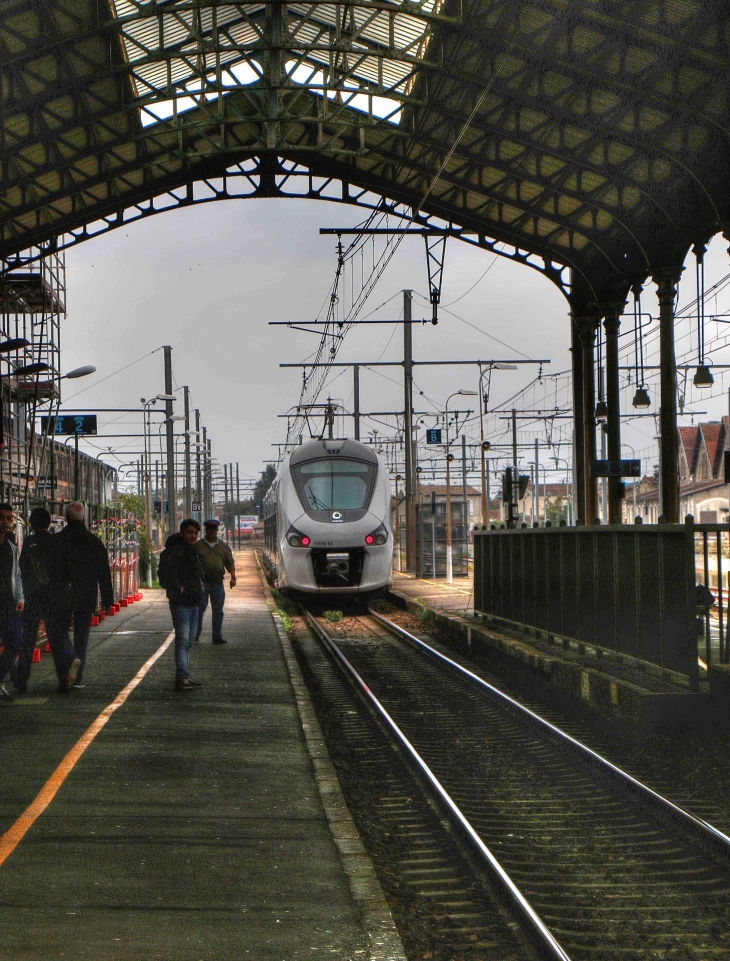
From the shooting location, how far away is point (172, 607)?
39.2 ft

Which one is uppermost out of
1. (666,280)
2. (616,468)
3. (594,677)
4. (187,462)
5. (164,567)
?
(666,280)

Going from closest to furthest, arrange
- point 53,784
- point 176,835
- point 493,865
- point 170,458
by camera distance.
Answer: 1. point 493,865
2. point 176,835
3. point 53,784
4. point 170,458

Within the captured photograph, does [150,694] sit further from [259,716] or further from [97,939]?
[97,939]

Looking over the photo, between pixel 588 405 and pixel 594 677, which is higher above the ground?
pixel 588 405

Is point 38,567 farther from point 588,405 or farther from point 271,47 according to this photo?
point 588,405

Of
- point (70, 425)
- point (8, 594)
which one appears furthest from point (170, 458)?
point (8, 594)

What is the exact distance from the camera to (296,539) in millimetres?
24266

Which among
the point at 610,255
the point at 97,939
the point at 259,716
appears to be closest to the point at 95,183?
the point at 610,255

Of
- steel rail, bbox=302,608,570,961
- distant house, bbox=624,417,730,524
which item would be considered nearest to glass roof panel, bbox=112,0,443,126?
steel rail, bbox=302,608,570,961

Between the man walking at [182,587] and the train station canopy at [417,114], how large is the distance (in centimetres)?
762

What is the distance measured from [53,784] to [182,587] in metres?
4.49

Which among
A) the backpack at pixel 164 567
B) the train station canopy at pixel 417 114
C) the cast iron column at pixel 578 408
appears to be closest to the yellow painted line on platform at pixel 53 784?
the backpack at pixel 164 567

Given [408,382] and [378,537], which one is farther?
[408,382]

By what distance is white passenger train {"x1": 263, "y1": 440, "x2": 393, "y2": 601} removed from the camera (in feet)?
78.8
